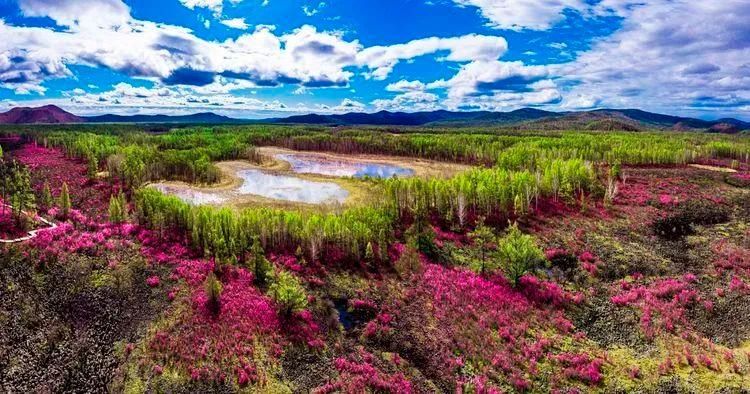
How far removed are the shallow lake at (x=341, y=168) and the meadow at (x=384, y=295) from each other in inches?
2016

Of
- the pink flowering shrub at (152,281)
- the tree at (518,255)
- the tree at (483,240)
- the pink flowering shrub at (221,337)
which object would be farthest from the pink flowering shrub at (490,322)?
the pink flowering shrub at (152,281)

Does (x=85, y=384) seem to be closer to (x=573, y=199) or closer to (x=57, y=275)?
(x=57, y=275)

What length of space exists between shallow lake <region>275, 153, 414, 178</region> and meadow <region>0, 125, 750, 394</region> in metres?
51.2

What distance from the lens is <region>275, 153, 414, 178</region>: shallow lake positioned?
136375 millimetres

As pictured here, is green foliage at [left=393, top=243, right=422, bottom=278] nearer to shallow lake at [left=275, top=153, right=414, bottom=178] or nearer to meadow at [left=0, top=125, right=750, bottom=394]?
meadow at [left=0, top=125, right=750, bottom=394]

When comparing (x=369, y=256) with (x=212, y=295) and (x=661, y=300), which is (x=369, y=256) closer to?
(x=212, y=295)

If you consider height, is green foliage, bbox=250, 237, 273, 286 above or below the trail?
below

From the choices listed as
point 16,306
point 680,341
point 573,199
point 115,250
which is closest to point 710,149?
point 573,199

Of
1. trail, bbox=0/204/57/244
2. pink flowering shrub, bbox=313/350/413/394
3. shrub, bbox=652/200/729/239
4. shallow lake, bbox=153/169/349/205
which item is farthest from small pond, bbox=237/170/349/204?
shrub, bbox=652/200/729/239

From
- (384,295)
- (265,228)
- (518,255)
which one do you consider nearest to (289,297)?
(384,295)

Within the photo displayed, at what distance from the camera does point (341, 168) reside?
148875 mm

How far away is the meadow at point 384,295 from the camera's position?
37750mm

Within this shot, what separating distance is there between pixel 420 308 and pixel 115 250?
130 ft

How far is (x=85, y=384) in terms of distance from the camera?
119 feet
